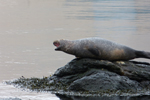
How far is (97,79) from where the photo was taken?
9633mm

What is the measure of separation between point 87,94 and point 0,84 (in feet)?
8.64

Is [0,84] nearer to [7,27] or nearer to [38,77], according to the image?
[38,77]

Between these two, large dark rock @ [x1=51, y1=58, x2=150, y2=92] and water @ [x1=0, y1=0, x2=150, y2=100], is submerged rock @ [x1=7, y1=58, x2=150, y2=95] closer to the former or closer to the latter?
large dark rock @ [x1=51, y1=58, x2=150, y2=92]

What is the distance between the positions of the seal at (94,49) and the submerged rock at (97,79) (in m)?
0.18

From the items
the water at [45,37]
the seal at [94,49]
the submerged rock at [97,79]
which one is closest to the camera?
the submerged rock at [97,79]

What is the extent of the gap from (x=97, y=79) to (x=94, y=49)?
1199 millimetres

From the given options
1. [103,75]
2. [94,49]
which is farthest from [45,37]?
[103,75]

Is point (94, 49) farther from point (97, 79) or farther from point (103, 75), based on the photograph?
point (97, 79)

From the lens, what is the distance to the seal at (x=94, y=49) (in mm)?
10633

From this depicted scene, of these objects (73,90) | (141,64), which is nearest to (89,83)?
(73,90)

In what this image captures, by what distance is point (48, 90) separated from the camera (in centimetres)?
970

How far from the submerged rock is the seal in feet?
0.58

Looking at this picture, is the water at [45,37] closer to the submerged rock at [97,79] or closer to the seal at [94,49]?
the submerged rock at [97,79]

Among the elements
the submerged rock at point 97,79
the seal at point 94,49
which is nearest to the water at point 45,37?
the submerged rock at point 97,79
